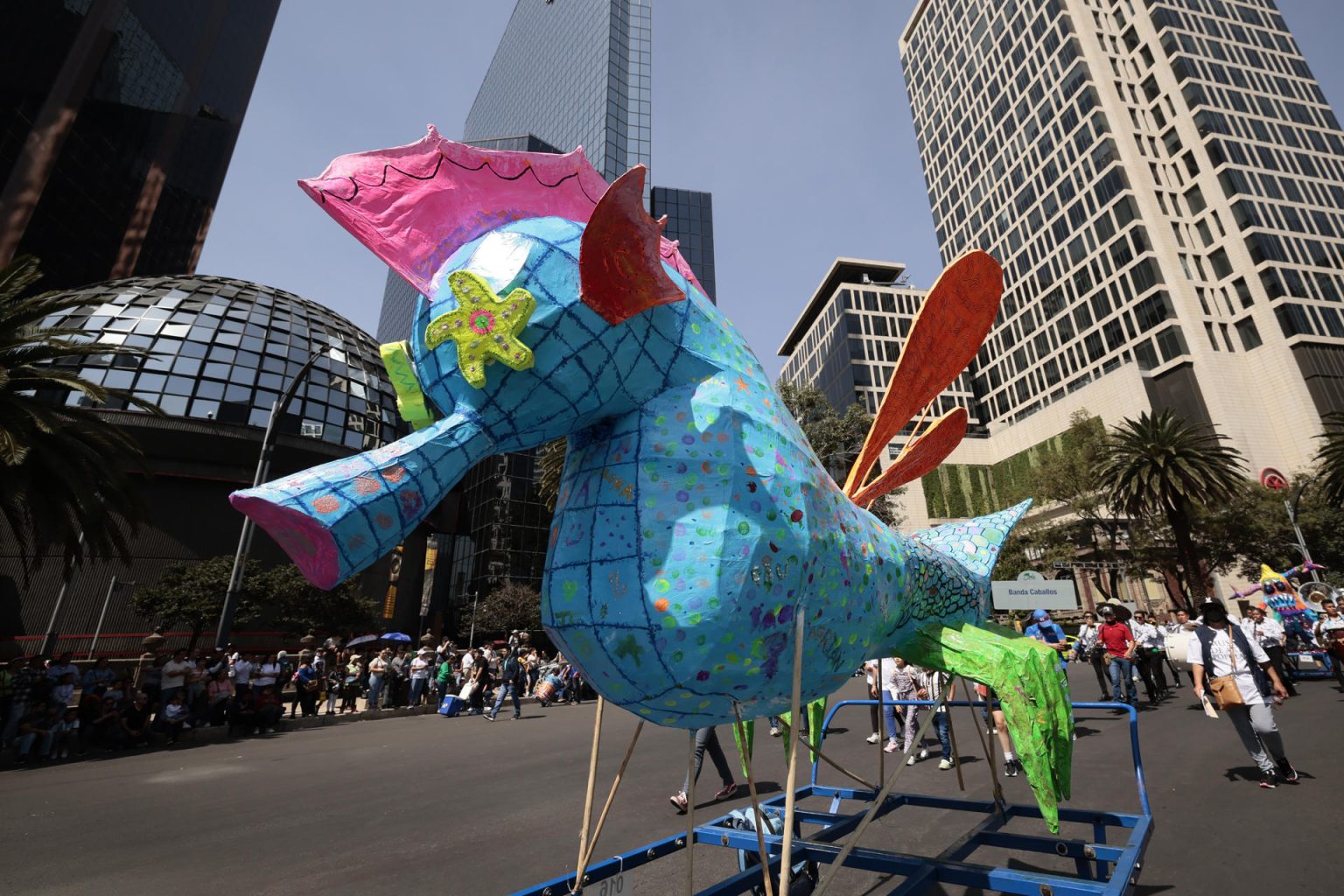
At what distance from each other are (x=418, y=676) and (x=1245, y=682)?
1463 cm

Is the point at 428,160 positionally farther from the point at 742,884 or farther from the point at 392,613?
the point at 392,613

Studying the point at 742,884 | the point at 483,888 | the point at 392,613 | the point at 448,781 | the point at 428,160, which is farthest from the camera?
the point at 392,613

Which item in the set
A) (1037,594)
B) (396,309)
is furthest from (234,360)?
(396,309)

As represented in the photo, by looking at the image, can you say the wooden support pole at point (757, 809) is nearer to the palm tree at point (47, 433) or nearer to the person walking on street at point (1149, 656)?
the palm tree at point (47, 433)

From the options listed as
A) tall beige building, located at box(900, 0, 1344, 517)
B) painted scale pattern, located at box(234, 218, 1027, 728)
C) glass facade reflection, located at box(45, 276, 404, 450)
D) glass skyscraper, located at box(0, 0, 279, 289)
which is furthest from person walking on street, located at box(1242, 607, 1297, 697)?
tall beige building, located at box(900, 0, 1344, 517)

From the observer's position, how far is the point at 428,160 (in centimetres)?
194

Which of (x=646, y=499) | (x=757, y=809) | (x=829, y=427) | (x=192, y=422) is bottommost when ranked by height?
(x=757, y=809)

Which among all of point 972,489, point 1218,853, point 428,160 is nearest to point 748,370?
point 428,160

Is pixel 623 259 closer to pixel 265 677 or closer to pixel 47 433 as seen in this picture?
pixel 47 433

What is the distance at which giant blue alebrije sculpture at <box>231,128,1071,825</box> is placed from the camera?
5.54 ft

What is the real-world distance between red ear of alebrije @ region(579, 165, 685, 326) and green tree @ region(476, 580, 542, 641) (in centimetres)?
2822

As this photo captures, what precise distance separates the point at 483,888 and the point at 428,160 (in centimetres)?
425

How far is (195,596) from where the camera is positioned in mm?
18547

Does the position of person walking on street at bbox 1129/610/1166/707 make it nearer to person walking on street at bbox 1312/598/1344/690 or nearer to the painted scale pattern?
person walking on street at bbox 1312/598/1344/690
